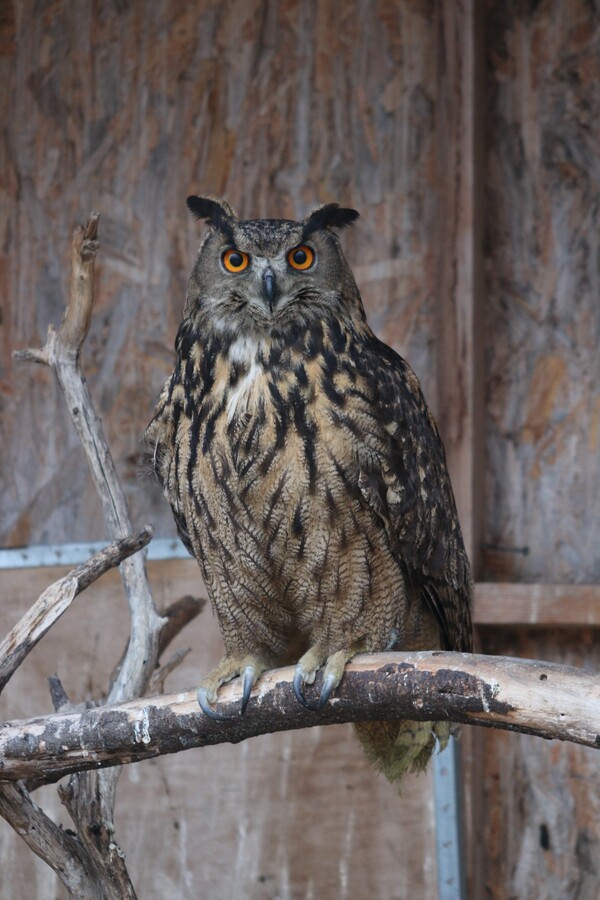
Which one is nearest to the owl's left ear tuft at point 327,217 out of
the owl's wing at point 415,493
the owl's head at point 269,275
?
the owl's head at point 269,275

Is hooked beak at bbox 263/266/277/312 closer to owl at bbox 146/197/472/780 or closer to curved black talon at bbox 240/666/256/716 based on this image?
owl at bbox 146/197/472/780

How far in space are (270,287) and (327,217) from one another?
31 cm

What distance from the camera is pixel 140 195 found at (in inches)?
166

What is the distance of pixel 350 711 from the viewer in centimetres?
237

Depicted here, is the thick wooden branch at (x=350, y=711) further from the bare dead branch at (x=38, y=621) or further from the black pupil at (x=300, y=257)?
the black pupil at (x=300, y=257)

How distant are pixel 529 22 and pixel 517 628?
6.93 ft

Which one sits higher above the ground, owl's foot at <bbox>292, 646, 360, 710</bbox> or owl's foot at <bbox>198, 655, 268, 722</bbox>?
owl's foot at <bbox>292, 646, 360, 710</bbox>

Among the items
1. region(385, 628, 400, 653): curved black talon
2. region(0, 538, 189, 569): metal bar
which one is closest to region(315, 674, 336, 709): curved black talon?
region(385, 628, 400, 653): curved black talon

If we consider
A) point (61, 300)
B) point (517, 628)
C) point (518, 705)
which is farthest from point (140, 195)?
point (518, 705)

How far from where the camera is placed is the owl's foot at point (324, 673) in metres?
2.39

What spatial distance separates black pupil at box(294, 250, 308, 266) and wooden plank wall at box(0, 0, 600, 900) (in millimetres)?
1233

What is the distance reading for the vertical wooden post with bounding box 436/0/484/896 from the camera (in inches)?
146

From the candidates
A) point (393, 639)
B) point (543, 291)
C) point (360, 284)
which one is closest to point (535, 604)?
point (393, 639)

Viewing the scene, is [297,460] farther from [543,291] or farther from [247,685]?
[543,291]
